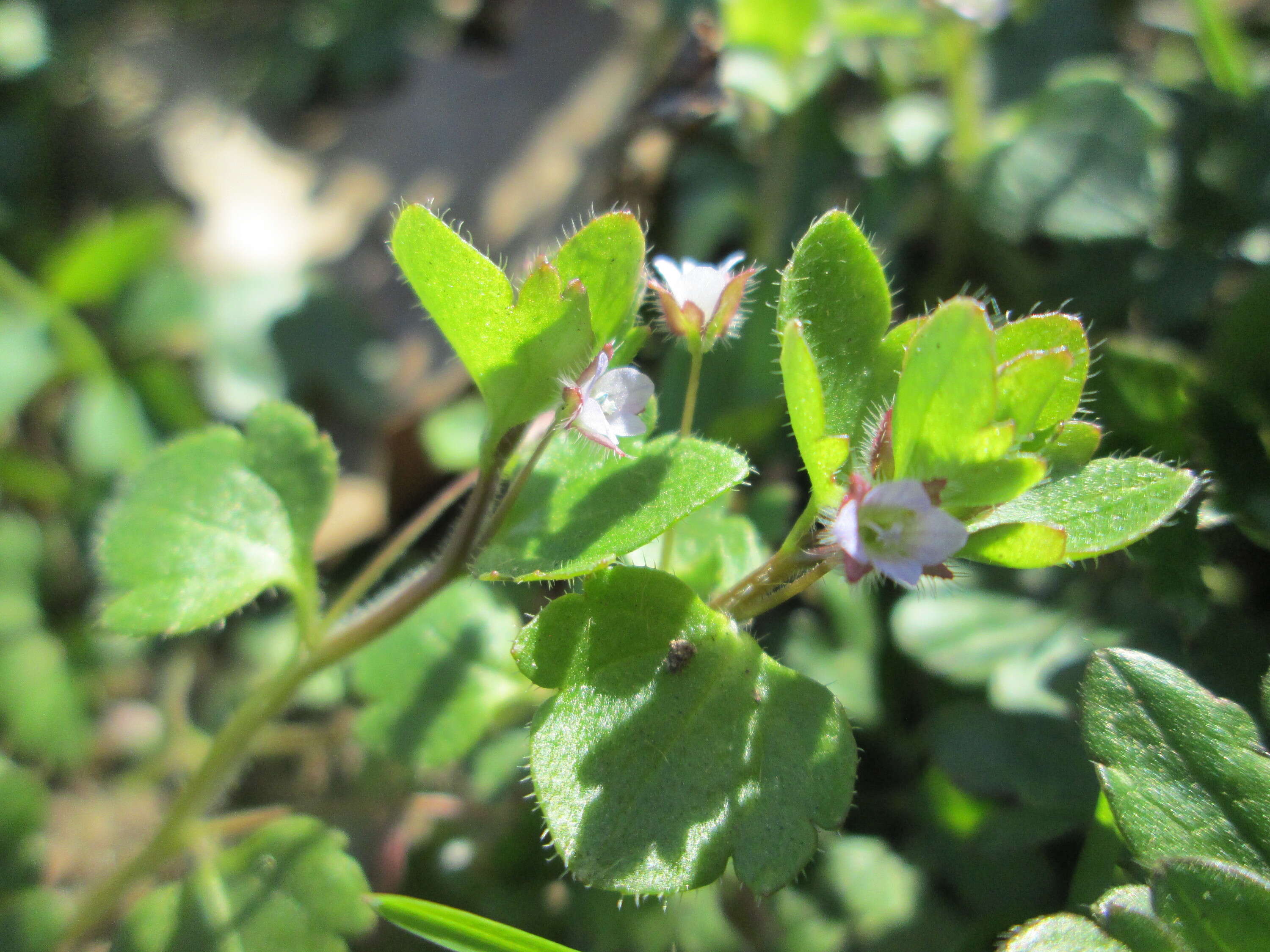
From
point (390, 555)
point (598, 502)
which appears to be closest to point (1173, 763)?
point (598, 502)

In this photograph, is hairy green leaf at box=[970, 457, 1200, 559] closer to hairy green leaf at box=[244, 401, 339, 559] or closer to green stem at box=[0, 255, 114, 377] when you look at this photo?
hairy green leaf at box=[244, 401, 339, 559]

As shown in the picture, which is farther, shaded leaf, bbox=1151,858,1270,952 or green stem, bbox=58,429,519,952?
green stem, bbox=58,429,519,952

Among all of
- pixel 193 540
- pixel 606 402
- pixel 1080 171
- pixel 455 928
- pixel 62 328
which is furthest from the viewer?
pixel 62 328

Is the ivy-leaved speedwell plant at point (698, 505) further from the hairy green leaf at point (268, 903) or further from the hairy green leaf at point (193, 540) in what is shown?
the hairy green leaf at point (268, 903)

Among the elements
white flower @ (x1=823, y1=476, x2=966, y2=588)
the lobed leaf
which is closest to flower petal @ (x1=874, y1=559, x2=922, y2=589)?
white flower @ (x1=823, y1=476, x2=966, y2=588)

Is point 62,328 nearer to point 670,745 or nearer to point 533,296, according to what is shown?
point 533,296
